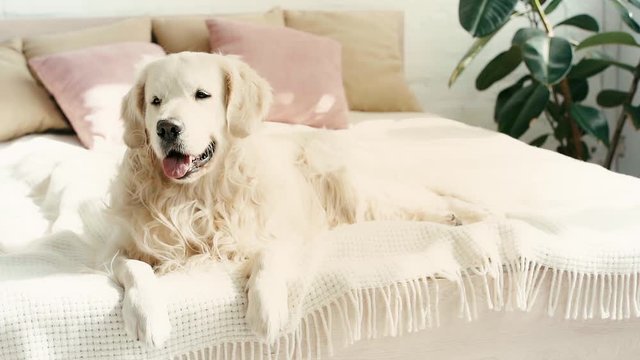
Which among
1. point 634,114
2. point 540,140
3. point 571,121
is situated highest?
point 634,114

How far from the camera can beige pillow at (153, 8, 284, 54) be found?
3014 millimetres

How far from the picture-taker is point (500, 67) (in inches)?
130

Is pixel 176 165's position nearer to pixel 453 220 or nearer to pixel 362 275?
pixel 362 275

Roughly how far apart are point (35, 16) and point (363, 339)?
250cm

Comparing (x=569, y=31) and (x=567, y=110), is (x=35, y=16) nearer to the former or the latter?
(x=567, y=110)

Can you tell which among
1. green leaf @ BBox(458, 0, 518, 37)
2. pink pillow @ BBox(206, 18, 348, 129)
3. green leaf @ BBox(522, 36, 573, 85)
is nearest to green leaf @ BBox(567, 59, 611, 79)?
green leaf @ BBox(522, 36, 573, 85)

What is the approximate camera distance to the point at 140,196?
1.48 meters

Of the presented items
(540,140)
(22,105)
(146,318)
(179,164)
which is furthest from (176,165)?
(540,140)

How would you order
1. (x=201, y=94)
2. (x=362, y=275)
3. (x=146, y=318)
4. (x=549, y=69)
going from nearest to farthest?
(x=146, y=318), (x=362, y=275), (x=201, y=94), (x=549, y=69)

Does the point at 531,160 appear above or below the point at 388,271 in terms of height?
below

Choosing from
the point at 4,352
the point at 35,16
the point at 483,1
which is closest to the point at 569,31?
the point at 483,1

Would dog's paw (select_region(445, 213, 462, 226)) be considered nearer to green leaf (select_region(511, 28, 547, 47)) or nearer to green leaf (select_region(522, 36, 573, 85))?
green leaf (select_region(522, 36, 573, 85))

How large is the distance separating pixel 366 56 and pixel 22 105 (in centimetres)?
140

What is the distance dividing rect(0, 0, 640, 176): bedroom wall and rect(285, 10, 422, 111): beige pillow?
12.1 inches
